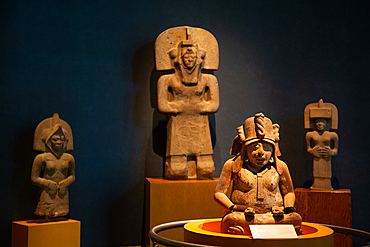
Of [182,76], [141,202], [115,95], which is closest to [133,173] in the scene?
[141,202]

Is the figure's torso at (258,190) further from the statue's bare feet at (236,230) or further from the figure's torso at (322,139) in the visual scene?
the figure's torso at (322,139)

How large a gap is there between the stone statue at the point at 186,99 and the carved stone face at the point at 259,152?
1837mm

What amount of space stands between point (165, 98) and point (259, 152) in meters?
2.14

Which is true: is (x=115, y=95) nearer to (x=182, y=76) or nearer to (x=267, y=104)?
(x=182, y=76)

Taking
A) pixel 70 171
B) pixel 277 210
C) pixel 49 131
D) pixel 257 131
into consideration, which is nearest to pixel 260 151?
pixel 257 131

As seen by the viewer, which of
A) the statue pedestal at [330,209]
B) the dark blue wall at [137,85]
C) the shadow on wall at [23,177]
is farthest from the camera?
the statue pedestal at [330,209]

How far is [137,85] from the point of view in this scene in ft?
18.0

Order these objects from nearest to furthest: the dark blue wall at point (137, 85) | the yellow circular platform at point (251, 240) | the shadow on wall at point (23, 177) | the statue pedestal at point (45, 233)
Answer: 1. the yellow circular platform at point (251, 240)
2. the statue pedestal at point (45, 233)
3. the shadow on wall at point (23, 177)
4. the dark blue wall at point (137, 85)

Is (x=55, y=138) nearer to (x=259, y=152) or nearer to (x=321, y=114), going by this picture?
(x=259, y=152)

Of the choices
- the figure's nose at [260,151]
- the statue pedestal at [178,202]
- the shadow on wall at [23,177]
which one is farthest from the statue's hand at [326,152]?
the shadow on wall at [23,177]

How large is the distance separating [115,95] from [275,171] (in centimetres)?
276

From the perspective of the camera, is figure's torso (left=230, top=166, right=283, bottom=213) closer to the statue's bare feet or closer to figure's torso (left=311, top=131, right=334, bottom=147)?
the statue's bare feet

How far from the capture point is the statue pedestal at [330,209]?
16.7ft

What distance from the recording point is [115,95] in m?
5.35
